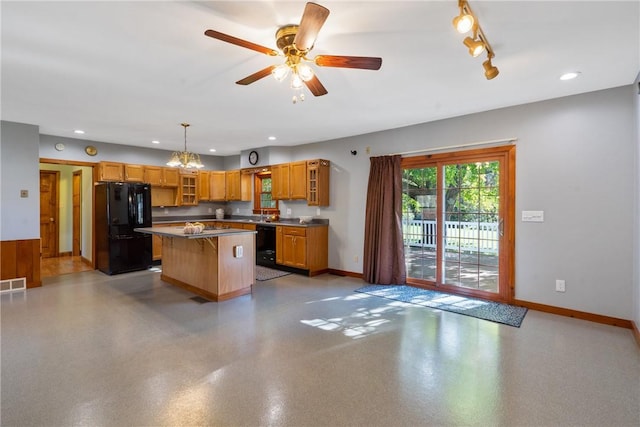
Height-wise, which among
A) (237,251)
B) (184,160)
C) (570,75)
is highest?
(570,75)

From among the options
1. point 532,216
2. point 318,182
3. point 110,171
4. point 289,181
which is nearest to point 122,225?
point 110,171

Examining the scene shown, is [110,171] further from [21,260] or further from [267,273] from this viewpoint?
[267,273]

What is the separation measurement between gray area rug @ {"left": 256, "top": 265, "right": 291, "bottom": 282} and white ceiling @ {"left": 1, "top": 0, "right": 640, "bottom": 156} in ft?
8.90

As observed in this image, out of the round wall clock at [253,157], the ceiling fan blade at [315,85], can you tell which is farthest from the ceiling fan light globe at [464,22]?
the round wall clock at [253,157]

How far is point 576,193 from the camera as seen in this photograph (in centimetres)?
353

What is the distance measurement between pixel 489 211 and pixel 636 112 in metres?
1.72

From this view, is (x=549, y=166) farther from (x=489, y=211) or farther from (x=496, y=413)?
(x=496, y=413)

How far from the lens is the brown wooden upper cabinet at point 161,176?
22.1 ft

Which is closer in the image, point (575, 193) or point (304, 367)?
point (304, 367)

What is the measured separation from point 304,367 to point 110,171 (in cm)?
589

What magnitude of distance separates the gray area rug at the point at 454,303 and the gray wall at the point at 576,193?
40 centimetres

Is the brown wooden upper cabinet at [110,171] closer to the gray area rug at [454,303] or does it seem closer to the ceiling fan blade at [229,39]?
the gray area rug at [454,303]

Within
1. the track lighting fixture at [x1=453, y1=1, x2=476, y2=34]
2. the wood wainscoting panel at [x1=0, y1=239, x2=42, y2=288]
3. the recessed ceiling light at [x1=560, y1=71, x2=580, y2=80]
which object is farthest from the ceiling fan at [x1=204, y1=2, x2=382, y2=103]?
the wood wainscoting panel at [x1=0, y1=239, x2=42, y2=288]

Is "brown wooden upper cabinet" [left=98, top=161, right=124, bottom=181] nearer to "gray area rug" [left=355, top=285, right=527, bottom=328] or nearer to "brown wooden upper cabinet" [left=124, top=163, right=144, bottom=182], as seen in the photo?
"brown wooden upper cabinet" [left=124, top=163, right=144, bottom=182]
